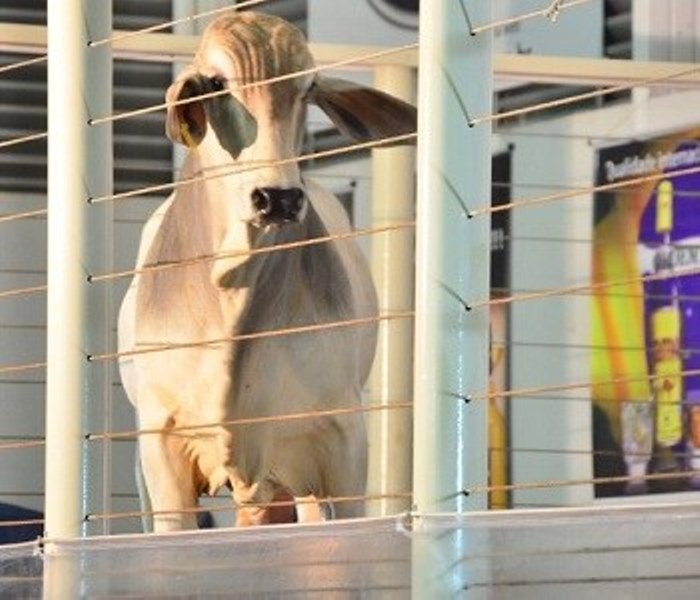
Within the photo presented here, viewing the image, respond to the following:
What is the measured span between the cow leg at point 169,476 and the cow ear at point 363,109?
1.81ft

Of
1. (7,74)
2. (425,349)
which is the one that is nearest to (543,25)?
(7,74)

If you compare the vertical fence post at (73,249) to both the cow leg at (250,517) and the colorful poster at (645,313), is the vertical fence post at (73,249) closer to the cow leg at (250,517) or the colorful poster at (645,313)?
the cow leg at (250,517)

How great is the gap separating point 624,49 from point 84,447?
3447 millimetres

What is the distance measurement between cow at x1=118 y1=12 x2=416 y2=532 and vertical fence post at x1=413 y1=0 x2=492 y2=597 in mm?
1800

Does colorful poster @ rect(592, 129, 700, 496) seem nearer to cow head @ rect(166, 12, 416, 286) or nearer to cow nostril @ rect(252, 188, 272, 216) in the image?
cow head @ rect(166, 12, 416, 286)

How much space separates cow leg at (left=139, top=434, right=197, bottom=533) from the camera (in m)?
4.30

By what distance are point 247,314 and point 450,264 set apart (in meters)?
2.01

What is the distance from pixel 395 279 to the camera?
494cm

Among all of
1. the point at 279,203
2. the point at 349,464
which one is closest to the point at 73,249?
the point at 279,203

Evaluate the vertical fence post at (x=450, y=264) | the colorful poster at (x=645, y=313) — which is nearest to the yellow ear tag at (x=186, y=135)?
the colorful poster at (x=645, y=313)

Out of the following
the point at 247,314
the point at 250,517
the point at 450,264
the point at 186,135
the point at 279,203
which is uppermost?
the point at 186,135

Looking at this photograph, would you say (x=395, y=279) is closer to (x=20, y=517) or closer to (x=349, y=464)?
(x=349, y=464)

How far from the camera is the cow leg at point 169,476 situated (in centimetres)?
430

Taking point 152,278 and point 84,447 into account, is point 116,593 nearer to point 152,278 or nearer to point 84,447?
point 84,447
